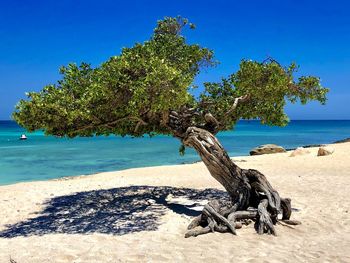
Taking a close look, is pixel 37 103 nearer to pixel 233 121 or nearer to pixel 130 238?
pixel 130 238

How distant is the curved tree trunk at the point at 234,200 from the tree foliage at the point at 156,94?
1.75 metres

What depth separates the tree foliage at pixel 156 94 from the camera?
1231cm

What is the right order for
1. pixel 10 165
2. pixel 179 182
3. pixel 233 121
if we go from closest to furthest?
pixel 233 121 < pixel 179 182 < pixel 10 165

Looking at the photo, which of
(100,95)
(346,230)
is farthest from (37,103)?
(346,230)

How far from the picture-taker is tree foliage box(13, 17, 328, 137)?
12.3 metres

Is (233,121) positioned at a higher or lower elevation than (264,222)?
higher

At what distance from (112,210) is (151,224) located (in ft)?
9.89

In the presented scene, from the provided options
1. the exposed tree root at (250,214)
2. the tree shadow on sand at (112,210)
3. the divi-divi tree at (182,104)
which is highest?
the divi-divi tree at (182,104)

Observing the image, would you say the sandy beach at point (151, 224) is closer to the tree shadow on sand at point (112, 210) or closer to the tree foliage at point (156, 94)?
the tree shadow on sand at point (112, 210)

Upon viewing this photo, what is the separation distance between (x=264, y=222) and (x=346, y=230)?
2.71 meters

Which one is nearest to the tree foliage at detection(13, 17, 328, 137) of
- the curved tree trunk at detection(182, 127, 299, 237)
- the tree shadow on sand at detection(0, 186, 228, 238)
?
the curved tree trunk at detection(182, 127, 299, 237)

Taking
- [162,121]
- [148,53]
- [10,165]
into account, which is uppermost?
[148,53]

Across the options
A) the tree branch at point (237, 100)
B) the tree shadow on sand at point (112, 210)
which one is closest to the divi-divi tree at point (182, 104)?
the tree branch at point (237, 100)

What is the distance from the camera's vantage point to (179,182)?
23.5 meters
